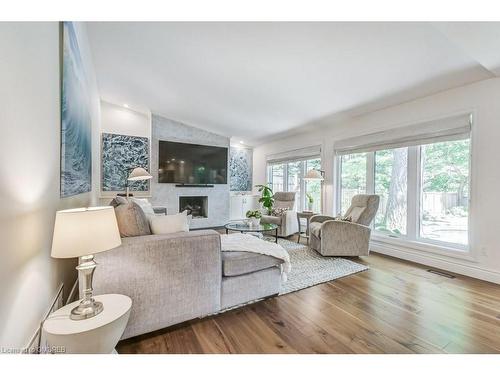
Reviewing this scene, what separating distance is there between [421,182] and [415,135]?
2.23 ft

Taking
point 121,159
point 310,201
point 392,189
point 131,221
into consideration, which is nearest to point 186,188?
point 121,159

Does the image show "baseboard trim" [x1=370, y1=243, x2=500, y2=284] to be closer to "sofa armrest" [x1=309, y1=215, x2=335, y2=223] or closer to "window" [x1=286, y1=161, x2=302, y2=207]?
"sofa armrest" [x1=309, y1=215, x2=335, y2=223]

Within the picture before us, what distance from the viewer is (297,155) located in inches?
208

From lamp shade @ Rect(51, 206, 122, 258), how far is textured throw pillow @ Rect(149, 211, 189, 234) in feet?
2.18

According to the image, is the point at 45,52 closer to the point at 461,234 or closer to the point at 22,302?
the point at 22,302

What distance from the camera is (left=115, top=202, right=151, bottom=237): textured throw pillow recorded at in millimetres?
1651

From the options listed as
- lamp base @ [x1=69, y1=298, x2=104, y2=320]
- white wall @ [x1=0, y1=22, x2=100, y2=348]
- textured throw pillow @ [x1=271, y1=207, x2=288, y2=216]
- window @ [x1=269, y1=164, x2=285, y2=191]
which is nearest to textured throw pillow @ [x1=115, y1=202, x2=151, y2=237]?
white wall @ [x1=0, y1=22, x2=100, y2=348]

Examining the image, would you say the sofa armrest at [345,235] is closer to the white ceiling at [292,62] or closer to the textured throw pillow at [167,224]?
the white ceiling at [292,62]
